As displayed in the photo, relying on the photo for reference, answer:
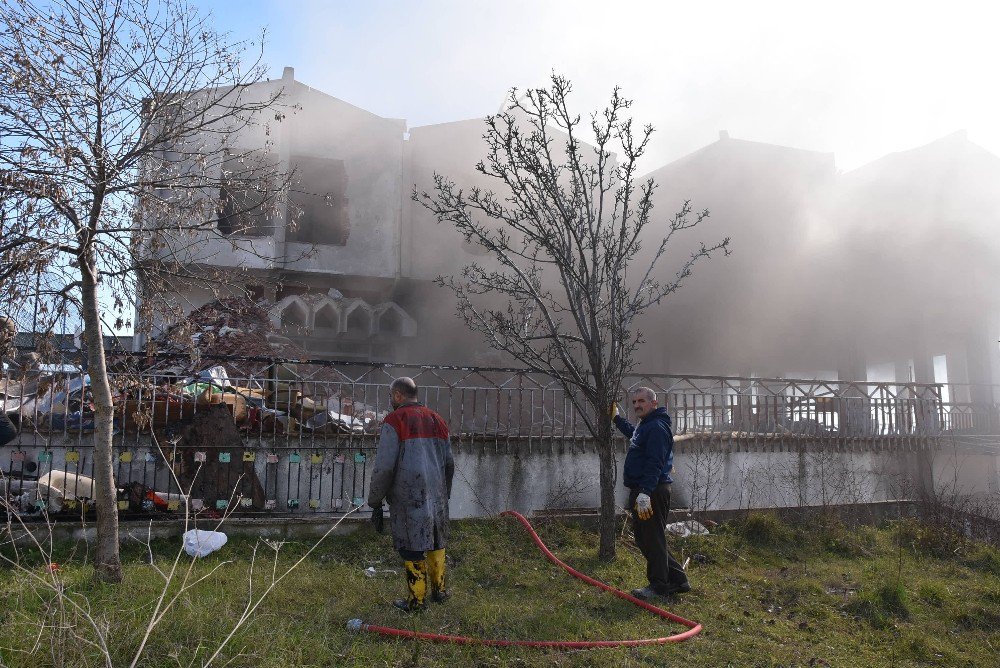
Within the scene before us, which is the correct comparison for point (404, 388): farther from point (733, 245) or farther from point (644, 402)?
point (733, 245)

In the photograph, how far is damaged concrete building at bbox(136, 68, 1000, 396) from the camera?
17.2 metres

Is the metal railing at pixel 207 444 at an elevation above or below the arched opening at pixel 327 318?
below

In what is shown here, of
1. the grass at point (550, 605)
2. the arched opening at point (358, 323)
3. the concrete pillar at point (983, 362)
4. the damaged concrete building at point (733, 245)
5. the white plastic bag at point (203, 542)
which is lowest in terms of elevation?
the grass at point (550, 605)

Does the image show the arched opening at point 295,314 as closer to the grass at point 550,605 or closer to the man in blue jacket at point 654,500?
the grass at point 550,605

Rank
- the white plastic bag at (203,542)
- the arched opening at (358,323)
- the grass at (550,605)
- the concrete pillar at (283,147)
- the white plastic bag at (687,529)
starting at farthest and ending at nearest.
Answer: the arched opening at (358,323)
the concrete pillar at (283,147)
the white plastic bag at (687,529)
the white plastic bag at (203,542)
the grass at (550,605)

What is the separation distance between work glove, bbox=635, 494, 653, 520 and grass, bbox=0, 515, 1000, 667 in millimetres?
729

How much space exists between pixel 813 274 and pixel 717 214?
3.14 m

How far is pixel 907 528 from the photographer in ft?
27.7

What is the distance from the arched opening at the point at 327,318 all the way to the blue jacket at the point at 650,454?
12.0 metres

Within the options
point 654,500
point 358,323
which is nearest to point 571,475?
point 654,500

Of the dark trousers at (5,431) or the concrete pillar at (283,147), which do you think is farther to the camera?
the concrete pillar at (283,147)

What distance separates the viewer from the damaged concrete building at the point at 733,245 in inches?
678

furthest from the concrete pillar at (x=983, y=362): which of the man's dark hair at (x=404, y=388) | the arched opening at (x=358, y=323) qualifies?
the man's dark hair at (x=404, y=388)

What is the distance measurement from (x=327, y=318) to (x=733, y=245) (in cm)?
1166
